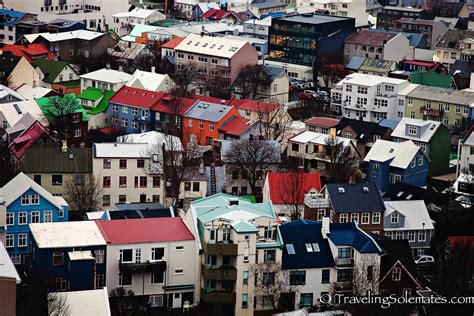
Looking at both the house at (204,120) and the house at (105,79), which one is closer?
the house at (204,120)

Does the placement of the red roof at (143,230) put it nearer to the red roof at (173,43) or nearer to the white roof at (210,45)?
the white roof at (210,45)

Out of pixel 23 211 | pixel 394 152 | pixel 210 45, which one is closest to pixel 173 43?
pixel 210 45

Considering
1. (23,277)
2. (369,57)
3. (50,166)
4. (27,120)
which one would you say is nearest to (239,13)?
(369,57)

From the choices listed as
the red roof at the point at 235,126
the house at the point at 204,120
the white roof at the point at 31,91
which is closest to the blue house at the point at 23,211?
the house at the point at 204,120

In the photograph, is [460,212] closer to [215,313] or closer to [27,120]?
[215,313]

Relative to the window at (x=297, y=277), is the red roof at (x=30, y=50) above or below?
above

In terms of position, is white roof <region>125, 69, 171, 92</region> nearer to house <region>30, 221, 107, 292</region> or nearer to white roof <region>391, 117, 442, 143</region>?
white roof <region>391, 117, 442, 143</region>
